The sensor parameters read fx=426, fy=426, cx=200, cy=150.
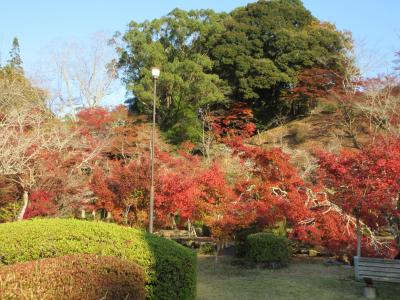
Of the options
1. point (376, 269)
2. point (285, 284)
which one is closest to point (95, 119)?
point (285, 284)

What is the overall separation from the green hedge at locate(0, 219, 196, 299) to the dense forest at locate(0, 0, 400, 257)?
465 cm

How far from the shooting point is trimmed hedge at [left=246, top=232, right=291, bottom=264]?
10.9m

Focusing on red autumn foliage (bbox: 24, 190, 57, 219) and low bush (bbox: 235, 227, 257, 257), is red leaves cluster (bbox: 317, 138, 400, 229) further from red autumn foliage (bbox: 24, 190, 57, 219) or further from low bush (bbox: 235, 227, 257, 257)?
red autumn foliage (bbox: 24, 190, 57, 219)

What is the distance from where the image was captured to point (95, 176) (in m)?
13.2

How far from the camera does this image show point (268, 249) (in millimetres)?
10875

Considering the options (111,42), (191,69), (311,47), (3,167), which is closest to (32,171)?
(3,167)

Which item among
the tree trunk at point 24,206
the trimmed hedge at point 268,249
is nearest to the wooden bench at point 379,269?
the trimmed hedge at point 268,249

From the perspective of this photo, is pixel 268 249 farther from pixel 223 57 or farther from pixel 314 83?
pixel 223 57

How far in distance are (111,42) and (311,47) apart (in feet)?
44.9

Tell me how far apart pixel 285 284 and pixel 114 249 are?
457 cm

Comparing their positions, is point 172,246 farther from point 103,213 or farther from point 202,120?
point 202,120

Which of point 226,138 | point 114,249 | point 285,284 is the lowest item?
point 285,284

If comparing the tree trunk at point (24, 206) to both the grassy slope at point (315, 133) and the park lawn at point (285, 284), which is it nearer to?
the park lawn at point (285, 284)

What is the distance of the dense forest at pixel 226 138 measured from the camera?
10.9m
